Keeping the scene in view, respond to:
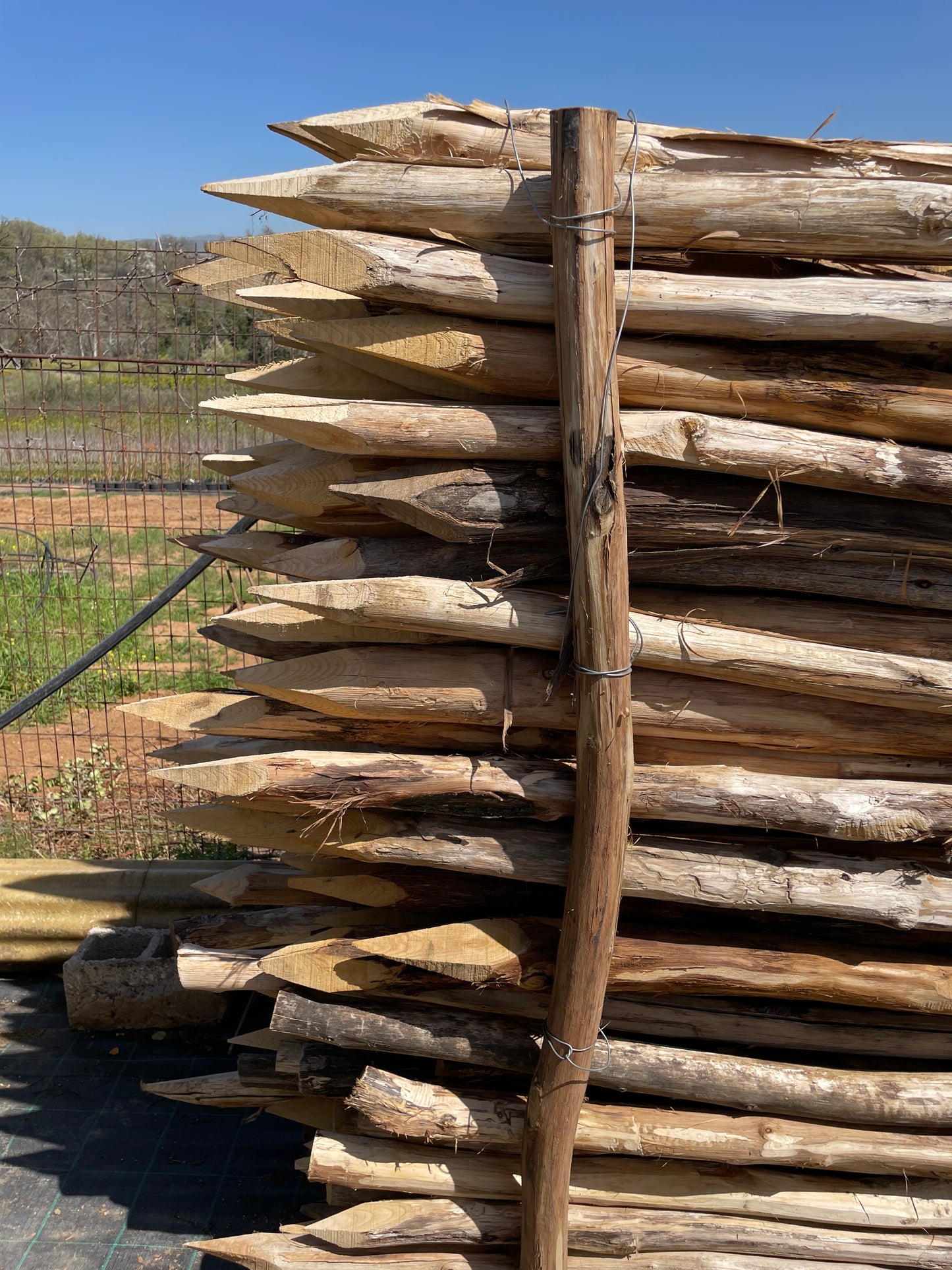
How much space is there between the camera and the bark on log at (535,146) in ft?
7.18

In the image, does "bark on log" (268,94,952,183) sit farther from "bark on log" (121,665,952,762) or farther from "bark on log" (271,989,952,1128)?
"bark on log" (271,989,952,1128)

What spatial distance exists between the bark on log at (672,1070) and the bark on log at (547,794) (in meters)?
0.59

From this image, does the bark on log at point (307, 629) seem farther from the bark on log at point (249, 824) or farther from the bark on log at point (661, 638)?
the bark on log at point (249, 824)

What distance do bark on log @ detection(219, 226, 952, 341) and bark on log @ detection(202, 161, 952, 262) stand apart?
57 mm

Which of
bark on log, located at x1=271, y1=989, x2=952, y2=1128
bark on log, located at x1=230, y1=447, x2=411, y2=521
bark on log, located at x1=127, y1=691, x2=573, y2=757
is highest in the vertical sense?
bark on log, located at x1=230, y1=447, x2=411, y2=521

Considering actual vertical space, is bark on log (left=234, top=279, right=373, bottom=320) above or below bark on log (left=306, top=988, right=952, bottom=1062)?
above

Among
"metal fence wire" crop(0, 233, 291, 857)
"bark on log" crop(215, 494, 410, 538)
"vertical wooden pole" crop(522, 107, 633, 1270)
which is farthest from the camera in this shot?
"metal fence wire" crop(0, 233, 291, 857)

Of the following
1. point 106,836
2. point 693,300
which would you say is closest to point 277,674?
point 693,300

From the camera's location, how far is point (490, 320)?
2227mm

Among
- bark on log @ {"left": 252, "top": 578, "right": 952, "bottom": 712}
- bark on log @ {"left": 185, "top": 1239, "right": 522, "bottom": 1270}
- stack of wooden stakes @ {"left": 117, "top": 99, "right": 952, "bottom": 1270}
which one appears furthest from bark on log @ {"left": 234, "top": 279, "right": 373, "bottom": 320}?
bark on log @ {"left": 185, "top": 1239, "right": 522, "bottom": 1270}

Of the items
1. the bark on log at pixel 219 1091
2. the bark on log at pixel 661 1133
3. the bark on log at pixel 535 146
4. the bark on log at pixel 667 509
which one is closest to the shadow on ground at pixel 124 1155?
the bark on log at pixel 219 1091

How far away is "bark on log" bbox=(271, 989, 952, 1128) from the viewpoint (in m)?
2.47

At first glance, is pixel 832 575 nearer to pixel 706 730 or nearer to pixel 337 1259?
pixel 706 730

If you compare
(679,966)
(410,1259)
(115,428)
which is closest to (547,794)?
(679,966)
